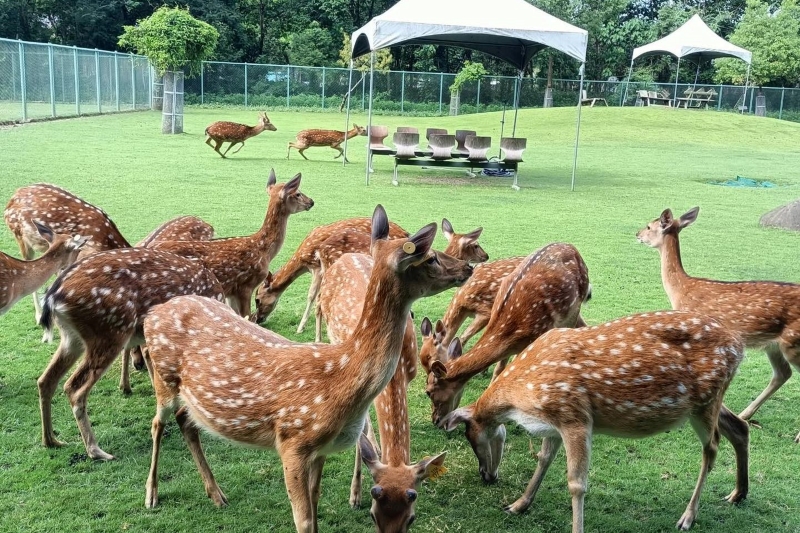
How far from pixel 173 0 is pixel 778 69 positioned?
1495 inches

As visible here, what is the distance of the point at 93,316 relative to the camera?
410 cm

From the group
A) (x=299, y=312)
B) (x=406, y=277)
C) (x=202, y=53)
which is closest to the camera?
(x=406, y=277)

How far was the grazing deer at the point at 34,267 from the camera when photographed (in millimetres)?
4938

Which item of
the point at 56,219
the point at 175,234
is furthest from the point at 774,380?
the point at 56,219

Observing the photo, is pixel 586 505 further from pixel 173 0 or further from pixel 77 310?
pixel 173 0

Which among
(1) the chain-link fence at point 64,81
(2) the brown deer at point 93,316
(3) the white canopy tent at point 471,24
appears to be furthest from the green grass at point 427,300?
(3) the white canopy tent at point 471,24

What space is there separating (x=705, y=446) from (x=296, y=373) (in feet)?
7.24

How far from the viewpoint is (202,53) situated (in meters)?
23.4

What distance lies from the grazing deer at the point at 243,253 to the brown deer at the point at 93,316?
3.56 feet

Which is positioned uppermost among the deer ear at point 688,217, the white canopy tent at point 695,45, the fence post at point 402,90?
the white canopy tent at point 695,45

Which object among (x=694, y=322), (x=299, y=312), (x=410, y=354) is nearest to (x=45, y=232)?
(x=299, y=312)

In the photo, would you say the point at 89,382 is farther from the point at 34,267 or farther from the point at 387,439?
the point at 387,439

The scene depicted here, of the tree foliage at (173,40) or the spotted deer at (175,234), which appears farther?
the tree foliage at (173,40)

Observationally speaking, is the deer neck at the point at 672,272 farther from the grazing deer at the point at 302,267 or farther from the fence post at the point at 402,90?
the fence post at the point at 402,90
